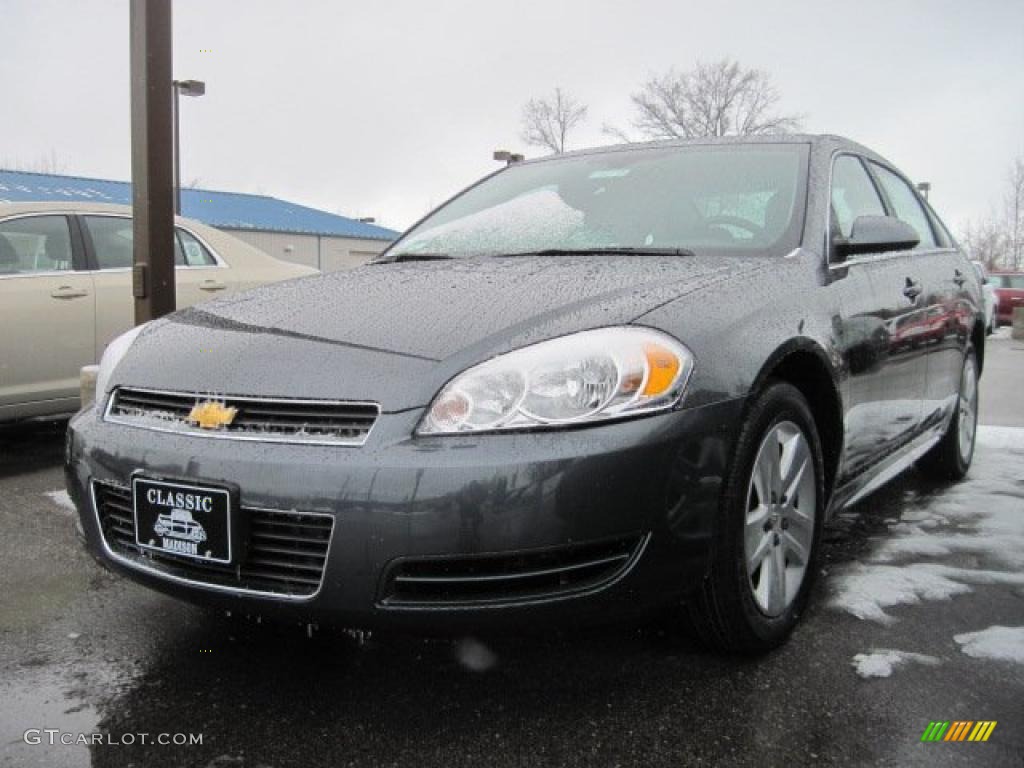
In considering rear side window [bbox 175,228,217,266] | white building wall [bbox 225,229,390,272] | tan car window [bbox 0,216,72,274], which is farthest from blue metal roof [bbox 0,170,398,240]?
tan car window [bbox 0,216,72,274]

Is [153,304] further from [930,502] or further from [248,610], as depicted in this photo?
[930,502]

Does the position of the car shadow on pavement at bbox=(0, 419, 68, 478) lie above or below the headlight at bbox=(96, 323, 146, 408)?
below

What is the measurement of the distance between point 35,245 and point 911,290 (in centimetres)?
434

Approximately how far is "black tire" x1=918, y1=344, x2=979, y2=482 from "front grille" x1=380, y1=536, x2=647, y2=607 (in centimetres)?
287

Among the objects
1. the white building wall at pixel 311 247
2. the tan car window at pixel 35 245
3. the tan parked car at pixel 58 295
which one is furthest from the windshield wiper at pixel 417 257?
the white building wall at pixel 311 247

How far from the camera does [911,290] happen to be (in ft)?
10.6

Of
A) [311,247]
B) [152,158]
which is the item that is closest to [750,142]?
[152,158]

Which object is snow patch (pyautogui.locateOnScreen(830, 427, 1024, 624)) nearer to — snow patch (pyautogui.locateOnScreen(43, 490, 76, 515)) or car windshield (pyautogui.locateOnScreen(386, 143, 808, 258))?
car windshield (pyautogui.locateOnScreen(386, 143, 808, 258))

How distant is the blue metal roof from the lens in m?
25.7

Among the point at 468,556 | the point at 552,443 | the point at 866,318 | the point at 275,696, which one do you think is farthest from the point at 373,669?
the point at 866,318

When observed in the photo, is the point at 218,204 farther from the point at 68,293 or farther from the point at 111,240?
the point at 68,293

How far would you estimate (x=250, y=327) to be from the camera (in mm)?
2227

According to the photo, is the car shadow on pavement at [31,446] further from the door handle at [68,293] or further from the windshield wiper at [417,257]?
the windshield wiper at [417,257]

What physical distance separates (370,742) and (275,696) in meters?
0.32
